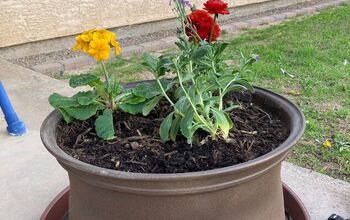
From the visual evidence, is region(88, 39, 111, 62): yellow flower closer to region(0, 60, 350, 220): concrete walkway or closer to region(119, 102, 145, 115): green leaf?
region(119, 102, 145, 115): green leaf

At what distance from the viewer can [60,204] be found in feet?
6.20

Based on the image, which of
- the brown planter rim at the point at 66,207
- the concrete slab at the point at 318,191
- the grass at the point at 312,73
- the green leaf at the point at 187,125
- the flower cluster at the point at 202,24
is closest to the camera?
the green leaf at the point at 187,125

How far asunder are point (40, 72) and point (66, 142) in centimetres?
284

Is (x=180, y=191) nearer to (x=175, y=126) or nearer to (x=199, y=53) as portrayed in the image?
(x=175, y=126)

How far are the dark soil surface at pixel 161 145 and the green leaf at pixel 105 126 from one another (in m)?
0.03

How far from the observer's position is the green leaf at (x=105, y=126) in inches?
58.0

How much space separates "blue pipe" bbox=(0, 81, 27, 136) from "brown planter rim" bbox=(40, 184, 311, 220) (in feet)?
3.14

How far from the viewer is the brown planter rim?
1802mm

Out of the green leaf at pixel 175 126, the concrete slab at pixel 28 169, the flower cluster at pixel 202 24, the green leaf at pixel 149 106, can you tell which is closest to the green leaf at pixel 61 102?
the green leaf at pixel 149 106

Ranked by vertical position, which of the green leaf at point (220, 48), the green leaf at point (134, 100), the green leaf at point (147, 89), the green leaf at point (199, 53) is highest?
the green leaf at point (199, 53)

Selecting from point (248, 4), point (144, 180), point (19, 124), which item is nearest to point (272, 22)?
point (248, 4)

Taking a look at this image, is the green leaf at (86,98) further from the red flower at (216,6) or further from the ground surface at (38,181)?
the ground surface at (38,181)

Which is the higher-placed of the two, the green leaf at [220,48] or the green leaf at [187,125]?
the green leaf at [220,48]

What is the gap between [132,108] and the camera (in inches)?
62.4
